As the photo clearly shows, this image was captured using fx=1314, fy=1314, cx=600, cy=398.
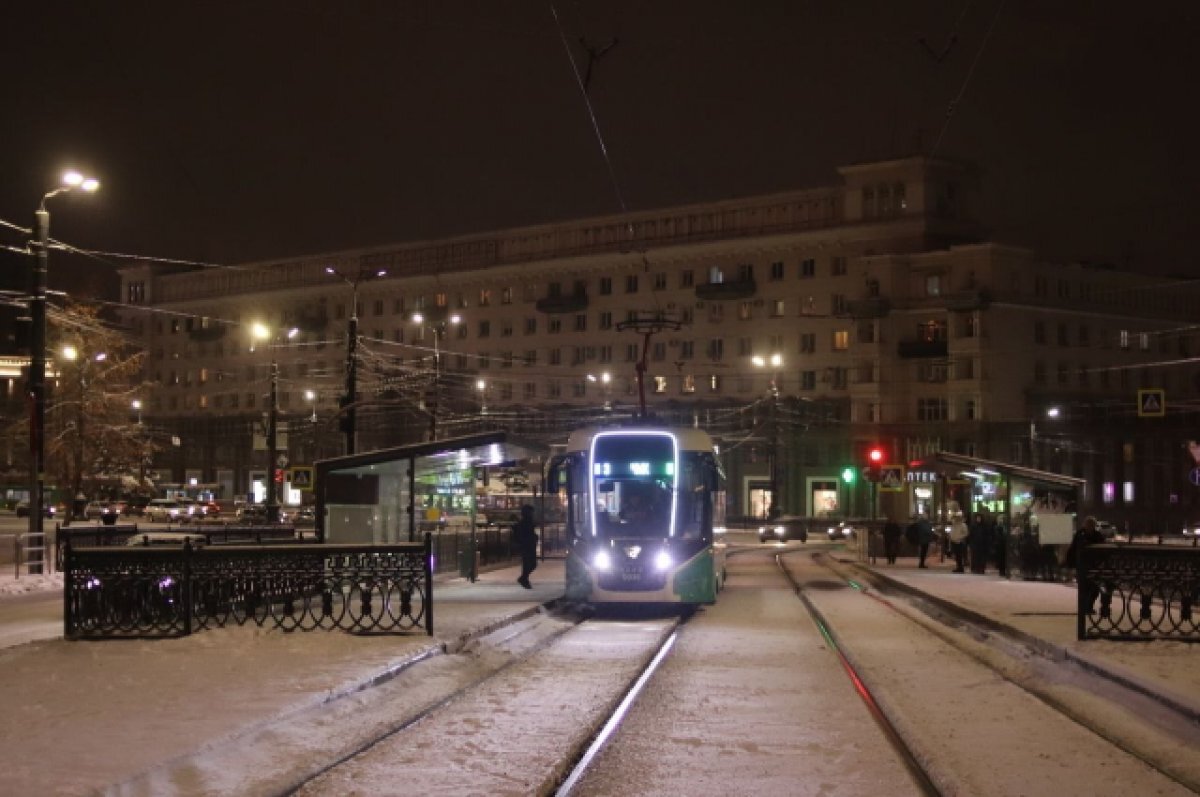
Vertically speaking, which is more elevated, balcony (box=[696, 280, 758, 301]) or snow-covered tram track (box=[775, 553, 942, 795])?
balcony (box=[696, 280, 758, 301])

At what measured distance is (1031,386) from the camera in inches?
2960

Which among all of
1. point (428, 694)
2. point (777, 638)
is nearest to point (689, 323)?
point (777, 638)

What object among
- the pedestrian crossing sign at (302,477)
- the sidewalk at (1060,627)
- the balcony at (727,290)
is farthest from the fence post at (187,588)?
the balcony at (727,290)

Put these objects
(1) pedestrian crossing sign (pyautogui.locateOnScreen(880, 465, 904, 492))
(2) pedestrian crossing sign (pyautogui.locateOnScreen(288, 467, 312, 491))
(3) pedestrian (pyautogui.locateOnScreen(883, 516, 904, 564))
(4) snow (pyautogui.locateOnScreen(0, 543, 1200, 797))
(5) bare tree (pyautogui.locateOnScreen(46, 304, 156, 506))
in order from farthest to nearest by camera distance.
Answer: (5) bare tree (pyautogui.locateOnScreen(46, 304, 156, 506)) < (3) pedestrian (pyautogui.locateOnScreen(883, 516, 904, 564)) < (1) pedestrian crossing sign (pyautogui.locateOnScreen(880, 465, 904, 492)) < (2) pedestrian crossing sign (pyautogui.locateOnScreen(288, 467, 312, 491)) < (4) snow (pyautogui.locateOnScreen(0, 543, 1200, 797))

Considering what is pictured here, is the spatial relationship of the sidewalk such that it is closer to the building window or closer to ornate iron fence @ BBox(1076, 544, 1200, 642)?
ornate iron fence @ BBox(1076, 544, 1200, 642)

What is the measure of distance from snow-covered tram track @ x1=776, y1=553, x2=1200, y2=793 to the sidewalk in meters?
0.15

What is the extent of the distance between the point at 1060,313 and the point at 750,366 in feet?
60.2

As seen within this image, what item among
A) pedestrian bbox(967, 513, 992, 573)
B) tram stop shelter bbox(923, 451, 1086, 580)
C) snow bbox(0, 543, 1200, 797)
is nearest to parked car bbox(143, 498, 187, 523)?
pedestrian bbox(967, 513, 992, 573)

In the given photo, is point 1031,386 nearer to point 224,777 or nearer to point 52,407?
point 52,407

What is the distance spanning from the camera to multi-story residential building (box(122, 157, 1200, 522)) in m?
74.9

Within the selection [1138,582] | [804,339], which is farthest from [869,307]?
[1138,582]

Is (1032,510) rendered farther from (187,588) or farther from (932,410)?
(932,410)

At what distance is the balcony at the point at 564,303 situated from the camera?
85625mm

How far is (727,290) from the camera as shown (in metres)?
80.6
